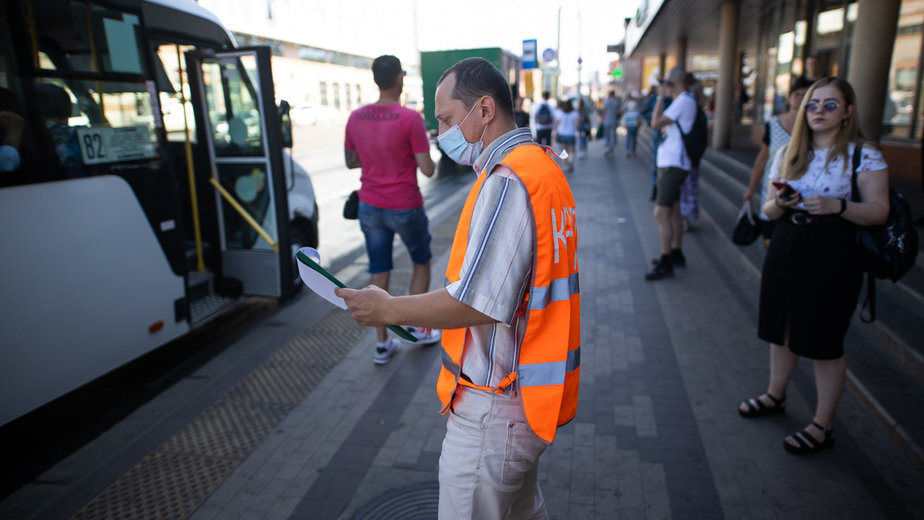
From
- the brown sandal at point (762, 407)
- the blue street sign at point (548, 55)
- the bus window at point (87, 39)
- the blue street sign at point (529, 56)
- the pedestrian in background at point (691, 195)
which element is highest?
the blue street sign at point (548, 55)

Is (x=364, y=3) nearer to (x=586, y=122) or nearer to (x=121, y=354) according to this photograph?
(x=586, y=122)

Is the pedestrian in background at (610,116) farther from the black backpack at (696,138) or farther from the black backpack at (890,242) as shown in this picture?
the black backpack at (890,242)

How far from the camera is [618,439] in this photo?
3.50 metres

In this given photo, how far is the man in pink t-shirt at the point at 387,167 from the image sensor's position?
4215 millimetres

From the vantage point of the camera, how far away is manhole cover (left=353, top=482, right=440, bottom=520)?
9.48 ft

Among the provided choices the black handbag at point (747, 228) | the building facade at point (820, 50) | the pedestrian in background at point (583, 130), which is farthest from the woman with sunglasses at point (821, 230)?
the pedestrian in background at point (583, 130)

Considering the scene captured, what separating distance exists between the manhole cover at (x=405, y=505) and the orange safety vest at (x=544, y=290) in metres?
1.46

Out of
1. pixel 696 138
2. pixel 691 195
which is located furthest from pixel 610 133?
pixel 696 138

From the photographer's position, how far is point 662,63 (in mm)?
30953

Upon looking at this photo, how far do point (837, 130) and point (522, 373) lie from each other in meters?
2.37

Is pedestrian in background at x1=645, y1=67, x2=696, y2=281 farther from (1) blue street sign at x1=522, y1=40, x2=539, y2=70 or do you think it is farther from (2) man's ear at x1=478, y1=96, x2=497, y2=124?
(1) blue street sign at x1=522, y1=40, x2=539, y2=70

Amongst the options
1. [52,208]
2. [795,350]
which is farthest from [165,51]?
[795,350]

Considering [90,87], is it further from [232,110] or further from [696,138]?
[696,138]

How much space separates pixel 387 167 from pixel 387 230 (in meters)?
0.51
